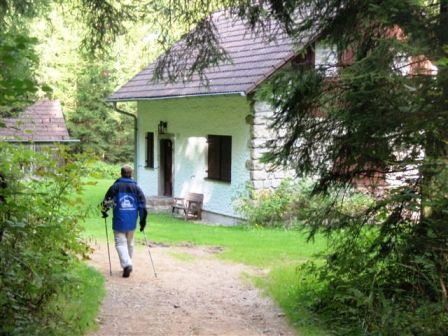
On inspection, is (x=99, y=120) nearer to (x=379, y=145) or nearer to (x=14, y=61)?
(x=379, y=145)

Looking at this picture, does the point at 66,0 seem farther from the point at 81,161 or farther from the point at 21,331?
the point at 21,331

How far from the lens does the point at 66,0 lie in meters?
8.23

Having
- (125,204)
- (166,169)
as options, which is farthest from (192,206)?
(125,204)

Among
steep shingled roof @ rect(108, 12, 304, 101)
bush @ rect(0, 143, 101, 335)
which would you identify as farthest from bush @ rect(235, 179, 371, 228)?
bush @ rect(0, 143, 101, 335)

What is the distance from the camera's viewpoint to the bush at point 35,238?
15.3 ft

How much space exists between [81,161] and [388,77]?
3.05 meters

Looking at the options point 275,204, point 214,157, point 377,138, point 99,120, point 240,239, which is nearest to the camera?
point 377,138

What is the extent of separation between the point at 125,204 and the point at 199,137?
9542 millimetres

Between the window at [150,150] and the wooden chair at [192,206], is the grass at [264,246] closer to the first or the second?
the wooden chair at [192,206]

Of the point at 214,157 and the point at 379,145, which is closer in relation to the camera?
the point at 379,145

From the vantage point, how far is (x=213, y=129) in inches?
685

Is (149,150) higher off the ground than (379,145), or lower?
higher

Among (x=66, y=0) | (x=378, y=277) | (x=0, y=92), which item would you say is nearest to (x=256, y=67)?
(x=66, y=0)

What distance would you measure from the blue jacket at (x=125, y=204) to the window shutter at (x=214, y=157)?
8780mm
